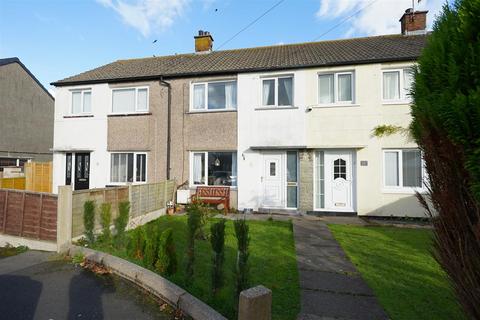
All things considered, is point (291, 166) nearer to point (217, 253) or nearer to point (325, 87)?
point (325, 87)

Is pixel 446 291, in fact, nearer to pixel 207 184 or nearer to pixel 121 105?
pixel 207 184

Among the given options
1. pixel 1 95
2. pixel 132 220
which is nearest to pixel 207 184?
pixel 132 220

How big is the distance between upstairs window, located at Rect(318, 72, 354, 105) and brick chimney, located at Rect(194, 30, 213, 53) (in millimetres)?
7194

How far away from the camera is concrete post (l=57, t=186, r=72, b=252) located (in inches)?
248

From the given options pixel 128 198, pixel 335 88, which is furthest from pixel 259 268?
pixel 335 88

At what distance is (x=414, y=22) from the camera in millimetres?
13156

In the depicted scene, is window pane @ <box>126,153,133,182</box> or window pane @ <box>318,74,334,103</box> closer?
window pane @ <box>318,74,334,103</box>

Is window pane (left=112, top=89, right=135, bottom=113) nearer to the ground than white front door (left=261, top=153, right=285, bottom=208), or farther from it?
farther from it

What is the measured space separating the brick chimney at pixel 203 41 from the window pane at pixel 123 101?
4870mm

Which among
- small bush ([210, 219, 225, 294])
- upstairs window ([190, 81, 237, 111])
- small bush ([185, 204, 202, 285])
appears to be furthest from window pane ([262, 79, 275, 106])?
small bush ([210, 219, 225, 294])

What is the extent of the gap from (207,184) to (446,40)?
10.2 meters

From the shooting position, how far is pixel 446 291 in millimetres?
4328

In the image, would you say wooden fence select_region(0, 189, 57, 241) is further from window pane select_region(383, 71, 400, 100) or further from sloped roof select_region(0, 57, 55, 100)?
sloped roof select_region(0, 57, 55, 100)

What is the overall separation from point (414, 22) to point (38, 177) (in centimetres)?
1890
